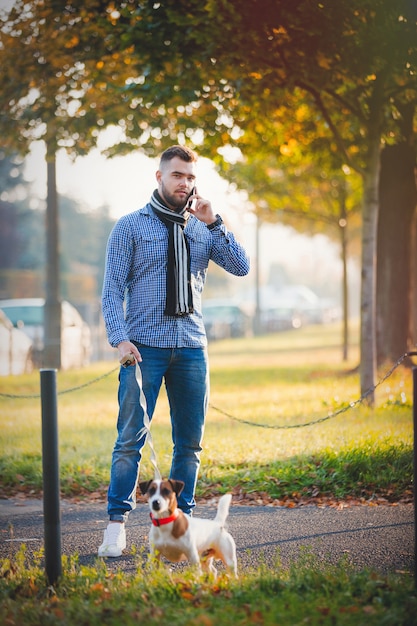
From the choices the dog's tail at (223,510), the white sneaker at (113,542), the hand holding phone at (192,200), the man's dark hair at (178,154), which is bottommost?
the white sneaker at (113,542)

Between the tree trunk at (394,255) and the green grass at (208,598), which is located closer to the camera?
the green grass at (208,598)

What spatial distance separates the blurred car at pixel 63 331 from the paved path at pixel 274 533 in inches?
513

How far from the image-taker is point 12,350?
728 inches

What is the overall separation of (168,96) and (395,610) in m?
7.80

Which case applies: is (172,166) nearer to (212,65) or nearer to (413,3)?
(413,3)

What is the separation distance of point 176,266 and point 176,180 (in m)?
0.49

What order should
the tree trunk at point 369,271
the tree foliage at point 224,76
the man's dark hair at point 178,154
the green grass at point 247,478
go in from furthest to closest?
the tree trunk at point 369,271
the tree foliage at point 224,76
the man's dark hair at point 178,154
the green grass at point 247,478

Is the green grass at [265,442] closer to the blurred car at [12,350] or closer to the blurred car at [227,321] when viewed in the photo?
the blurred car at [12,350]

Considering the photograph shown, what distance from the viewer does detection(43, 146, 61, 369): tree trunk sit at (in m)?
17.7

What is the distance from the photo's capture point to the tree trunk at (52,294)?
17.7m

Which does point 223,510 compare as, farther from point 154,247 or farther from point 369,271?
point 369,271

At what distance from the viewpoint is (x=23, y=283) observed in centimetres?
5406

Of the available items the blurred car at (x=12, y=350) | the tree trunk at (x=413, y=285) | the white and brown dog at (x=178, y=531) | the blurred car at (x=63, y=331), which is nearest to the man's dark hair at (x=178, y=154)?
the white and brown dog at (x=178, y=531)

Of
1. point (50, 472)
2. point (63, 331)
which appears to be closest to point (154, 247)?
point (50, 472)
